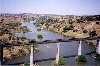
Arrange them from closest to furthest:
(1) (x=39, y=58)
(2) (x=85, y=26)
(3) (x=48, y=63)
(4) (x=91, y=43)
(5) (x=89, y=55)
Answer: (3) (x=48, y=63) → (1) (x=39, y=58) → (5) (x=89, y=55) → (4) (x=91, y=43) → (2) (x=85, y=26)

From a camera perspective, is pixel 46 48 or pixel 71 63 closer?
pixel 71 63

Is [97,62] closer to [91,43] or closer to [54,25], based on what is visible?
[91,43]

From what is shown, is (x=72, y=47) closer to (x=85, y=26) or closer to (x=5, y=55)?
(x=5, y=55)

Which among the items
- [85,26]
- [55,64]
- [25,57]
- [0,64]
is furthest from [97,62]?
[85,26]

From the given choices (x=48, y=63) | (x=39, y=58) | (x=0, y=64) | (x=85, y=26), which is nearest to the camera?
(x=0, y=64)

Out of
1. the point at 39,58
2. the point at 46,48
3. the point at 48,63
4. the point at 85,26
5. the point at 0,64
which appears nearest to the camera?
the point at 0,64

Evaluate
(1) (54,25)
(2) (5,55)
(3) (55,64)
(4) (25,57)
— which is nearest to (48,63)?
(3) (55,64)

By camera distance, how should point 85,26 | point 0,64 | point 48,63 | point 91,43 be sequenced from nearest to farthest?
point 0,64 < point 48,63 < point 91,43 < point 85,26

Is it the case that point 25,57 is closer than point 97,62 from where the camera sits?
No
